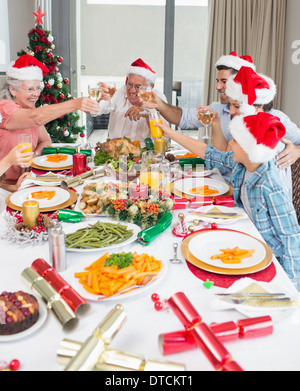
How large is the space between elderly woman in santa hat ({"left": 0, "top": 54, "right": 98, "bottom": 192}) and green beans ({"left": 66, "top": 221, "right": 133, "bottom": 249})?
105 centimetres

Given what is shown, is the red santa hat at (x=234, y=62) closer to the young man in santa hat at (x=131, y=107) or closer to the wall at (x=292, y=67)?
the young man in santa hat at (x=131, y=107)

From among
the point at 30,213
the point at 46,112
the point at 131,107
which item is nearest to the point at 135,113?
the point at 131,107

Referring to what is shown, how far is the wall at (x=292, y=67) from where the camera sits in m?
4.04

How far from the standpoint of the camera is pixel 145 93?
256 cm

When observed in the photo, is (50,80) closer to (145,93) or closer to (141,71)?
(141,71)

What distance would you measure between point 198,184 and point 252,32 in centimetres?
310

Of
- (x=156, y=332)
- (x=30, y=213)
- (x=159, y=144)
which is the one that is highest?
(x=159, y=144)

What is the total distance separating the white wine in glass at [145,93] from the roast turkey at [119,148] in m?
0.43

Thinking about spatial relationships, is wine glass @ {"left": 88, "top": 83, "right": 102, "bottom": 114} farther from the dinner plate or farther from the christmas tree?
the christmas tree

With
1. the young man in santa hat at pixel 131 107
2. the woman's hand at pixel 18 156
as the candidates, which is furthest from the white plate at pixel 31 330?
the young man in santa hat at pixel 131 107

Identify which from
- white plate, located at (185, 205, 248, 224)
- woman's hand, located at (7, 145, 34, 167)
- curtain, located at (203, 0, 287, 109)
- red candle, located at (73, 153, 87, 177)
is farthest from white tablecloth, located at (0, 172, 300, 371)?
curtain, located at (203, 0, 287, 109)

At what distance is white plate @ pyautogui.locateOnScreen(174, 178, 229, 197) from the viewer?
1.99m
